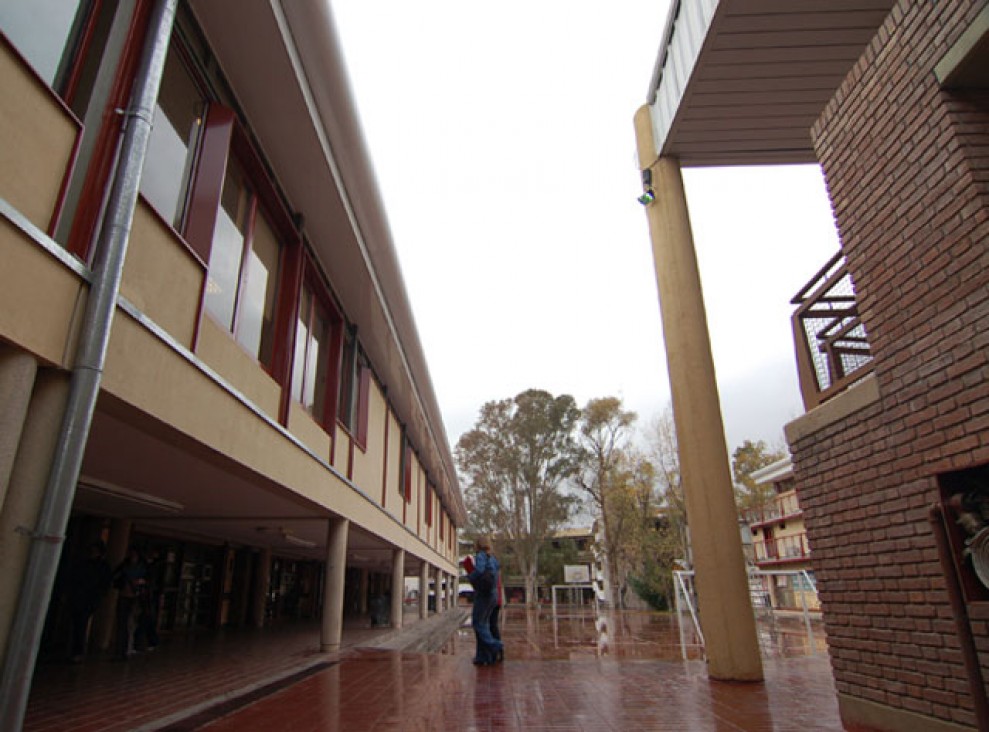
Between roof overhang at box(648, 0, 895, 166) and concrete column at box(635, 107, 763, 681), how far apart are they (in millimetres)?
585

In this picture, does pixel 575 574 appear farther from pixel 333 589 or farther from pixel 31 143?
pixel 31 143

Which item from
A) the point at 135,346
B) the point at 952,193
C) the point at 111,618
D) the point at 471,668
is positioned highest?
the point at 952,193

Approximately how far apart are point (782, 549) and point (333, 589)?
31.8m

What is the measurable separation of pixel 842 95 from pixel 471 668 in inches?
265

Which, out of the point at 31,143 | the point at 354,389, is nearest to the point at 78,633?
the point at 354,389

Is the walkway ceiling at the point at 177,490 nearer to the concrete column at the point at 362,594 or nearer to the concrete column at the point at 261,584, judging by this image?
the concrete column at the point at 261,584

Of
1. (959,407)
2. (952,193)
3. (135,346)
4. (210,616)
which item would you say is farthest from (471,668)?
(210,616)

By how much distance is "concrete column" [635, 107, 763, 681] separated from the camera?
18.7ft

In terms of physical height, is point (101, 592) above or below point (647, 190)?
below

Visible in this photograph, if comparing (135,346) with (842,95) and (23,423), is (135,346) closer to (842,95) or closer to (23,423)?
(23,423)

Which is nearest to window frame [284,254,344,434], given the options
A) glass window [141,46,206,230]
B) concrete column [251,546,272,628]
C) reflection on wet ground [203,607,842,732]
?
glass window [141,46,206,230]

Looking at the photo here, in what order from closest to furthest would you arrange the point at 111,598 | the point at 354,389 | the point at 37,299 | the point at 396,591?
the point at 37,299, the point at 111,598, the point at 354,389, the point at 396,591

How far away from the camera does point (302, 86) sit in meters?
5.70

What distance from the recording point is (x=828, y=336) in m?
4.73
